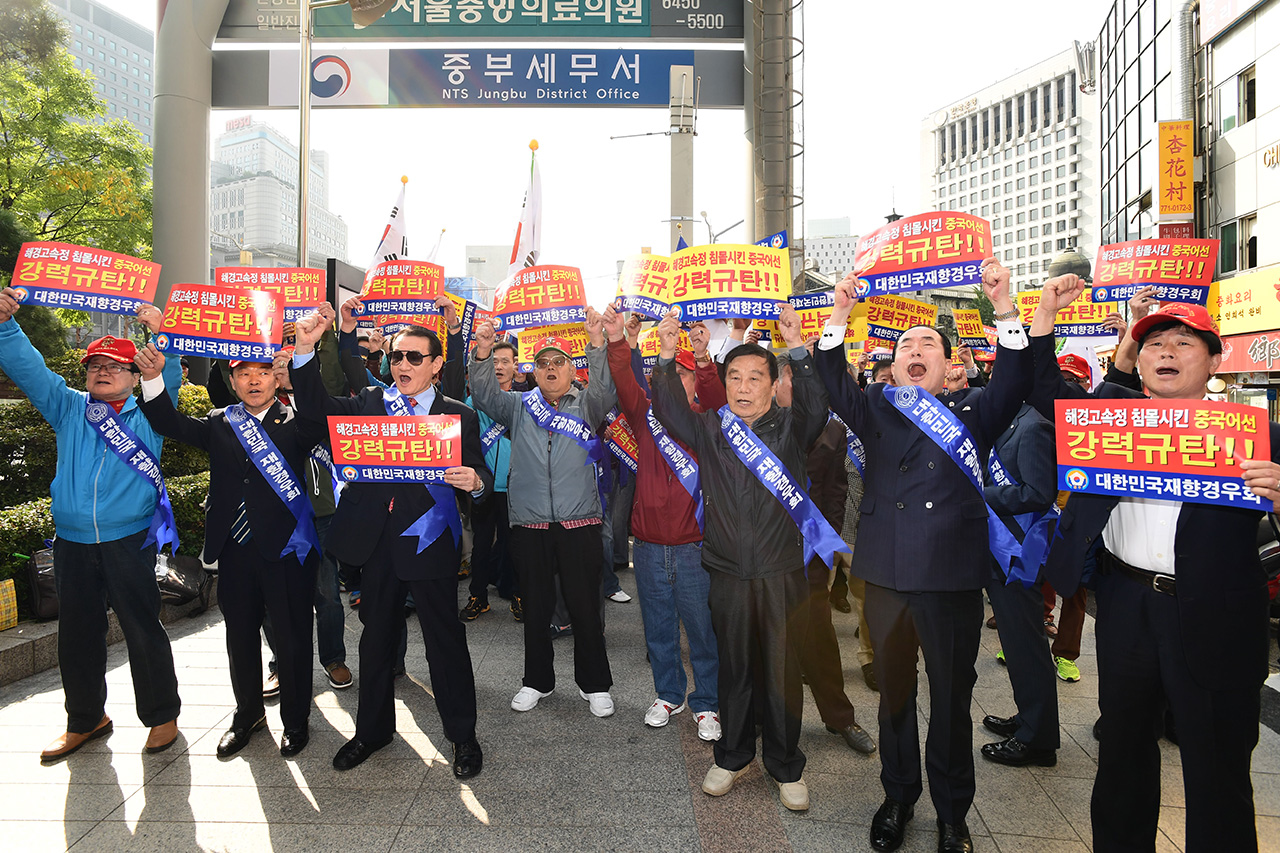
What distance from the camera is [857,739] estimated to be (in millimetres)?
4094

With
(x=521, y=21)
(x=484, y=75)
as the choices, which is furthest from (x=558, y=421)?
(x=521, y=21)

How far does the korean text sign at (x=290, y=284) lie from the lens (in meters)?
4.57

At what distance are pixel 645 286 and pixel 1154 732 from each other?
3.22m

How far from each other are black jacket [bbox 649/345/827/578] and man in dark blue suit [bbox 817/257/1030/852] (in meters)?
0.22

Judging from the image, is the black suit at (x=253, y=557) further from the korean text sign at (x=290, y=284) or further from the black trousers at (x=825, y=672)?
the black trousers at (x=825, y=672)

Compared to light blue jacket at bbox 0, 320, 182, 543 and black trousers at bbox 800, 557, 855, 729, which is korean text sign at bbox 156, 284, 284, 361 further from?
black trousers at bbox 800, 557, 855, 729

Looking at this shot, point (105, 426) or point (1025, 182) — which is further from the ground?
point (1025, 182)

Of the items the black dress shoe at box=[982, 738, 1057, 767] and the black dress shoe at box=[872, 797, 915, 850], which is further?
the black dress shoe at box=[982, 738, 1057, 767]

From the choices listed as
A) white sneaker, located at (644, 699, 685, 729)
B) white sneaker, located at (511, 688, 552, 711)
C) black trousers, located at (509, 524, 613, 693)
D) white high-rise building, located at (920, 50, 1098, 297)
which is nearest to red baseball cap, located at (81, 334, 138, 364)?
black trousers, located at (509, 524, 613, 693)

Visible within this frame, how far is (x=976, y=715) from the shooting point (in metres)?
4.57

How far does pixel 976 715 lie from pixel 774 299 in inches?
107

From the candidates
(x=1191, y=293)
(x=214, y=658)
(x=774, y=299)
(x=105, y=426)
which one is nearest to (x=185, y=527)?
(x=214, y=658)

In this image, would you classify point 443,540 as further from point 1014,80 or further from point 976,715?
point 1014,80

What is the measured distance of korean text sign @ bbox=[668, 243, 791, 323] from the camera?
4.07 m
